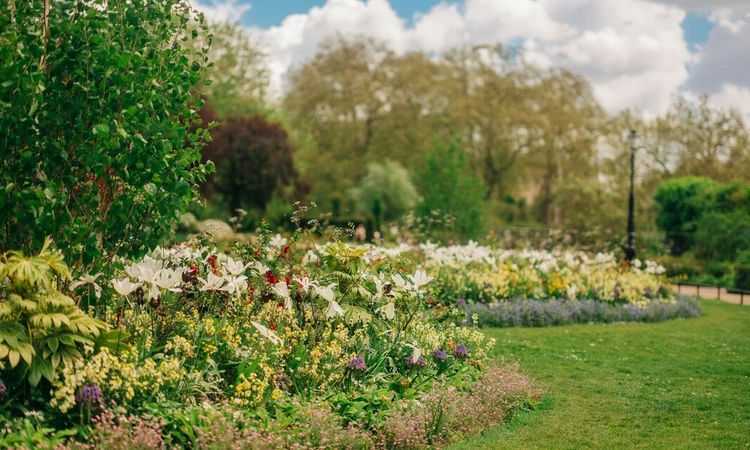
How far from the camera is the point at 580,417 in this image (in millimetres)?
6004

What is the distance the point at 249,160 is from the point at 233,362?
2508cm

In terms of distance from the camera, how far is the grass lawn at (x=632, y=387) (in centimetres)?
545

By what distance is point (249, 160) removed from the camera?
1171 inches

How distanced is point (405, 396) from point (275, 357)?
1053 mm

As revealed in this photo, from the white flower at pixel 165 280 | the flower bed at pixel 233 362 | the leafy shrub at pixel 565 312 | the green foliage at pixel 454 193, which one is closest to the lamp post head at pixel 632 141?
the green foliage at pixel 454 193

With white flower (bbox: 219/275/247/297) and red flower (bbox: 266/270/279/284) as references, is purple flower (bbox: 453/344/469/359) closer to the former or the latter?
red flower (bbox: 266/270/279/284)

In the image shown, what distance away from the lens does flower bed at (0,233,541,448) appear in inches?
167

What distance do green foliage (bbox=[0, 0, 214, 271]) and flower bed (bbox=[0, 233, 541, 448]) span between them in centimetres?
31

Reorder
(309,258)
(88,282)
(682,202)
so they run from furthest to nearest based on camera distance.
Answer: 1. (682,202)
2. (309,258)
3. (88,282)

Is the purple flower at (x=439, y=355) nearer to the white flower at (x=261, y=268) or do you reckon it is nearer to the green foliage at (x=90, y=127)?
the white flower at (x=261, y=268)

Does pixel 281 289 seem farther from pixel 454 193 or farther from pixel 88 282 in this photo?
A: pixel 454 193

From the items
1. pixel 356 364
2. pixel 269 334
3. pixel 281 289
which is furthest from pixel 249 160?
pixel 269 334

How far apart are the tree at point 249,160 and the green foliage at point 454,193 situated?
1213 centimetres

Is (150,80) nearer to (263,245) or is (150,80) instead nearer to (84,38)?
(84,38)
